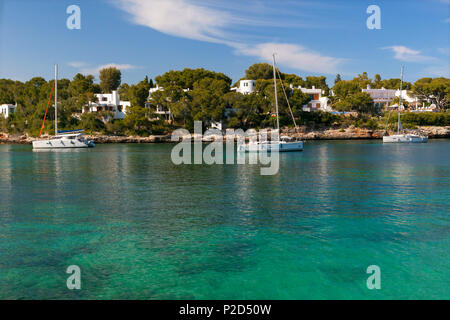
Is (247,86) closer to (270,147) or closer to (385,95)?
(270,147)

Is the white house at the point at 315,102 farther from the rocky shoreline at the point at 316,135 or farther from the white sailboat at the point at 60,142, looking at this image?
the white sailboat at the point at 60,142

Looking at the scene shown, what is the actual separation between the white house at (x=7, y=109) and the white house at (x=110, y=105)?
27.2 metres

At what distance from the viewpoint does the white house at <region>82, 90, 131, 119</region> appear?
11012cm

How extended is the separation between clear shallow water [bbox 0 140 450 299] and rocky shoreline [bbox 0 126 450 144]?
70.7 metres

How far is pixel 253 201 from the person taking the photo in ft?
80.8

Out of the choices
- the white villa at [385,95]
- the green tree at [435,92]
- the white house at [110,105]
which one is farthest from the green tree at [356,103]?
the white house at [110,105]

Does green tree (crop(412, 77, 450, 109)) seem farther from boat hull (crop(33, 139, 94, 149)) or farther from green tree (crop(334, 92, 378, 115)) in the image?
boat hull (crop(33, 139, 94, 149))

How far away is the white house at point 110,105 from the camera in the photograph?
361ft

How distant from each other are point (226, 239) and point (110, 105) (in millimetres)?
103826

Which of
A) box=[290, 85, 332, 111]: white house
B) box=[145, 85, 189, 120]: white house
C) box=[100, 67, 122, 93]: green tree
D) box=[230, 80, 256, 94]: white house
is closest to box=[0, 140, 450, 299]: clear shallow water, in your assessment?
box=[145, 85, 189, 120]: white house

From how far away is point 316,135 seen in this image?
366 ft
